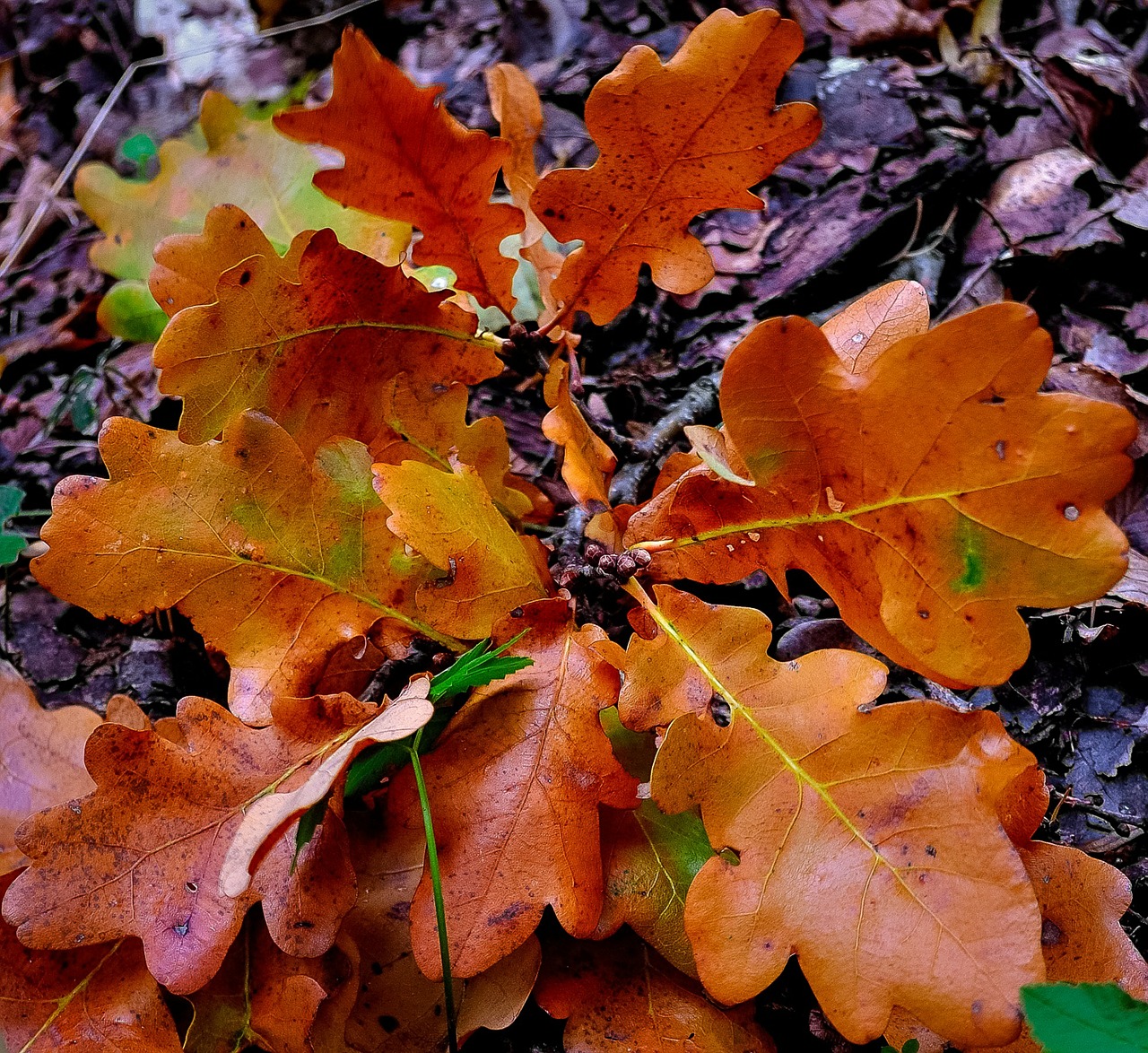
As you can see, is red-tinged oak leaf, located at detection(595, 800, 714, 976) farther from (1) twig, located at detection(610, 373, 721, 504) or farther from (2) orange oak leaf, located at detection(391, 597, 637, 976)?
(1) twig, located at detection(610, 373, 721, 504)

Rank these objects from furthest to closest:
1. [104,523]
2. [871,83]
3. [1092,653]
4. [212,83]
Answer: [212,83]
[871,83]
[1092,653]
[104,523]

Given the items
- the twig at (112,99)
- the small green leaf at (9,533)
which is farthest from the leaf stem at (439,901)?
the twig at (112,99)

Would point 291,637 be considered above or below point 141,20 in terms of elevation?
below

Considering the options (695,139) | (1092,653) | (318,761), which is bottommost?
(1092,653)

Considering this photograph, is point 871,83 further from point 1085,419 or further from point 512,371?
point 1085,419

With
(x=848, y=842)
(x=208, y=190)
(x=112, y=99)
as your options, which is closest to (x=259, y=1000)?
(x=848, y=842)

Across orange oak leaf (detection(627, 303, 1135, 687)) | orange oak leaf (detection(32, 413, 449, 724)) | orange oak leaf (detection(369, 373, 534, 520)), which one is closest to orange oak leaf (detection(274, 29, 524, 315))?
orange oak leaf (detection(369, 373, 534, 520))

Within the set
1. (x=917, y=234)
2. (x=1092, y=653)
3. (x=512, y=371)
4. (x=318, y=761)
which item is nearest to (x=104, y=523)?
(x=318, y=761)

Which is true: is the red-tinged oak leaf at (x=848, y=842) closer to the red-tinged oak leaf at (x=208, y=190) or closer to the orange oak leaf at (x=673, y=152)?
the orange oak leaf at (x=673, y=152)
